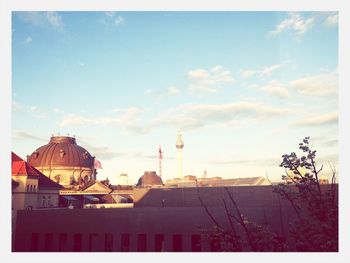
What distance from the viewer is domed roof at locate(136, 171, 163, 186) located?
7442 centimetres

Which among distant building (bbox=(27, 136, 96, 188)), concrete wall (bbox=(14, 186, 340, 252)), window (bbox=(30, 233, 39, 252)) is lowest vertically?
window (bbox=(30, 233, 39, 252))

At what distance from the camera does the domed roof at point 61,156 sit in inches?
2288

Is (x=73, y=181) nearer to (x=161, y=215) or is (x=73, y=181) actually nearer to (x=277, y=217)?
(x=161, y=215)

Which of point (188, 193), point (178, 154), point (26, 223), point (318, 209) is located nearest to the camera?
point (318, 209)

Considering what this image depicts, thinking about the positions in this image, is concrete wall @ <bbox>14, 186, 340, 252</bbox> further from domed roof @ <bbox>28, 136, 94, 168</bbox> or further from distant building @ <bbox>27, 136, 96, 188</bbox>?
domed roof @ <bbox>28, 136, 94, 168</bbox>

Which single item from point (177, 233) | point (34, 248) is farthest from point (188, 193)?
point (34, 248)

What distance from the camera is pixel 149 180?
75.0 meters

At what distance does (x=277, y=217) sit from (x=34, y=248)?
16.2 m

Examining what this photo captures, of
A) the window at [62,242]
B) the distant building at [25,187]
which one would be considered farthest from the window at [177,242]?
the distant building at [25,187]

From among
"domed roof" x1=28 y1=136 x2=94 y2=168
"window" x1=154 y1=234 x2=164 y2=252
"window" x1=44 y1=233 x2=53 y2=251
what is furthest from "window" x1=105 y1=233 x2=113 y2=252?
"domed roof" x1=28 y1=136 x2=94 y2=168

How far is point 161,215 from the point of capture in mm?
23438

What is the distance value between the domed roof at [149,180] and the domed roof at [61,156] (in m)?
16.2

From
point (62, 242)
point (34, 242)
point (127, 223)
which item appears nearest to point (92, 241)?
point (62, 242)

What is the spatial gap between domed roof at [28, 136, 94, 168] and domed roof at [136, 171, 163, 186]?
16.2m
